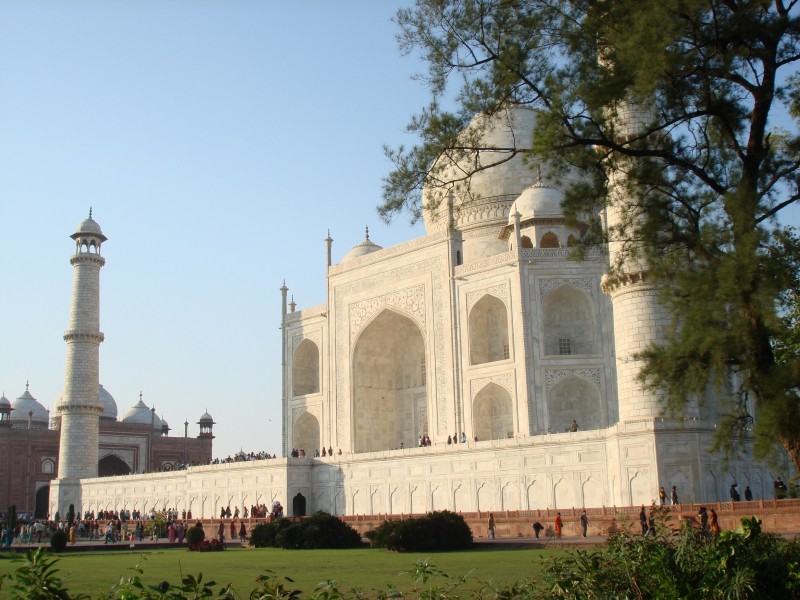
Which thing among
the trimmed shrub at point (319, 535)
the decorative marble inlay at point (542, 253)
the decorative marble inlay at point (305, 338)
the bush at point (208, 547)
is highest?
the decorative marble inlay at point (542, 253)

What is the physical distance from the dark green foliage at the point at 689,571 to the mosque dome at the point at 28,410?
44.4 metres

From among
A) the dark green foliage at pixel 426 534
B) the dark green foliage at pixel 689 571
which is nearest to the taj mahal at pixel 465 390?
the dark green foliage at pixel 426 534

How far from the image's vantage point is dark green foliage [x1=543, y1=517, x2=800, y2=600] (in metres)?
5.36

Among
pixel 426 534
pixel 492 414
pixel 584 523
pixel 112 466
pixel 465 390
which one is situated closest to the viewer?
pixel 426 534

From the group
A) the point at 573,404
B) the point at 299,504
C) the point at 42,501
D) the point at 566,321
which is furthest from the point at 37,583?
the point at 42,501

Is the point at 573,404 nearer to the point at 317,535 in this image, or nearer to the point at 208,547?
the point at 317,535

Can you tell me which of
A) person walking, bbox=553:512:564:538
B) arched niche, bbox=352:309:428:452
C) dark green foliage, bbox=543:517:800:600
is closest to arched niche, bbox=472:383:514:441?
arched niche, bbox=352:309:428:452

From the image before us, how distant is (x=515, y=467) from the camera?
773 inches

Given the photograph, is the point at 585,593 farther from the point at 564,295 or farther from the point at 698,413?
the point at 564,295

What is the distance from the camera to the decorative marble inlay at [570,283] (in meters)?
23.0

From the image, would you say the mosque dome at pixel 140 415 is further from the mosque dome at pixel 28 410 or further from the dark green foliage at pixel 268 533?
the dark green foliage at pixel 268 533

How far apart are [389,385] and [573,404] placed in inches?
279

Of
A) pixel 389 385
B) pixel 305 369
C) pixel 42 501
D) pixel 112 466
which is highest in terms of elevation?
pixel 305 369

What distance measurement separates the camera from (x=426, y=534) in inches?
551
